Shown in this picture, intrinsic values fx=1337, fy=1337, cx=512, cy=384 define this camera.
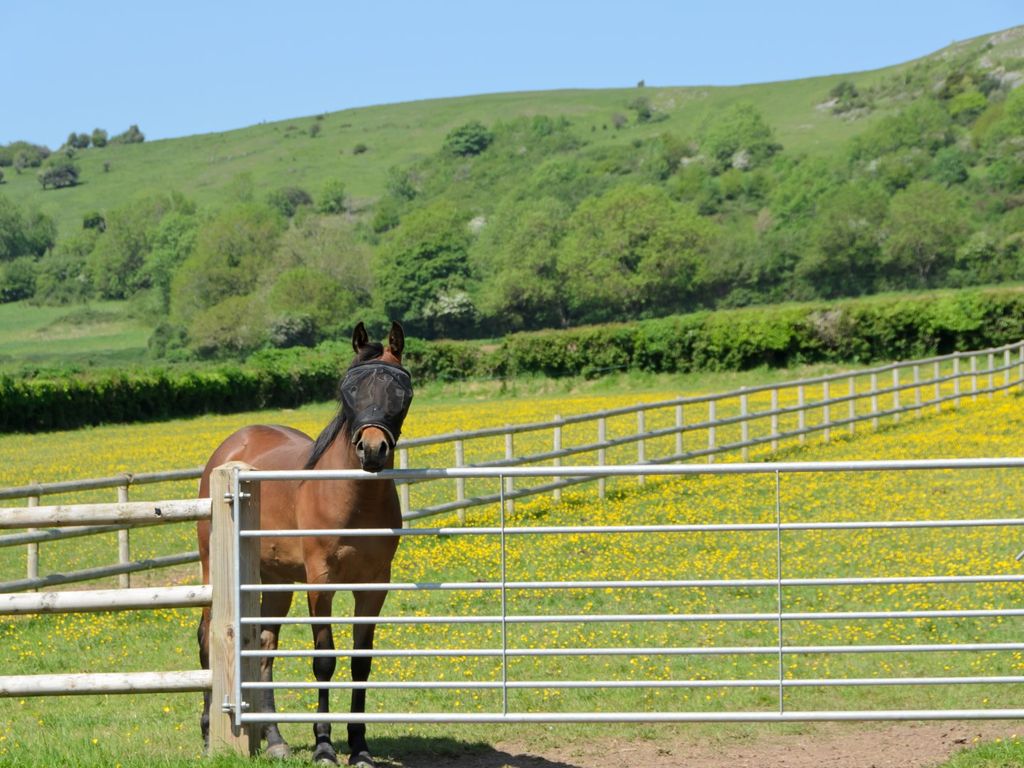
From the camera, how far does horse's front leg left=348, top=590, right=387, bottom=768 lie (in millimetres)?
6949

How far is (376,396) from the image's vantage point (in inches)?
266

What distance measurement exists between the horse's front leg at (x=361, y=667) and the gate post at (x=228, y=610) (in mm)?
611

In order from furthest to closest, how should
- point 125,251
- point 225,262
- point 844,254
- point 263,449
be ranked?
point 125,251, point 225,262, point 844,254, point 263,449

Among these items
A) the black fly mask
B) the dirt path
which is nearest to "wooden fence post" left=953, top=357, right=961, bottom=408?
the dirt path

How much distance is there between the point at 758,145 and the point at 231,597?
18800 centimetres

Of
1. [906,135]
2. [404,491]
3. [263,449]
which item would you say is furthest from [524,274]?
[263,449]

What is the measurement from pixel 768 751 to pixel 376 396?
3.03 m

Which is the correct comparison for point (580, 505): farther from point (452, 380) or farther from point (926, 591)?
point (452, 380)

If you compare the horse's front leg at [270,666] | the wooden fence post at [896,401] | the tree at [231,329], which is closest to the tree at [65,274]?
the tree at [231,329]

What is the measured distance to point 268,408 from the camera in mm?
52875

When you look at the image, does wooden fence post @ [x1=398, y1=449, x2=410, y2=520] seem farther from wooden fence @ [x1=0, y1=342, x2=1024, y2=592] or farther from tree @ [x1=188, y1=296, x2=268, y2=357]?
tree @ [x1=188, y1=296, x2=268, y2=357]

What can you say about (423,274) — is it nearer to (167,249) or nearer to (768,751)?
(167,249)

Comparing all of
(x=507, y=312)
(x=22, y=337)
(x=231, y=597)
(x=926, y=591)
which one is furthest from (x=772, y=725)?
(x=22, y=337)

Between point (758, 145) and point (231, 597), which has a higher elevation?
point (758, 145)
